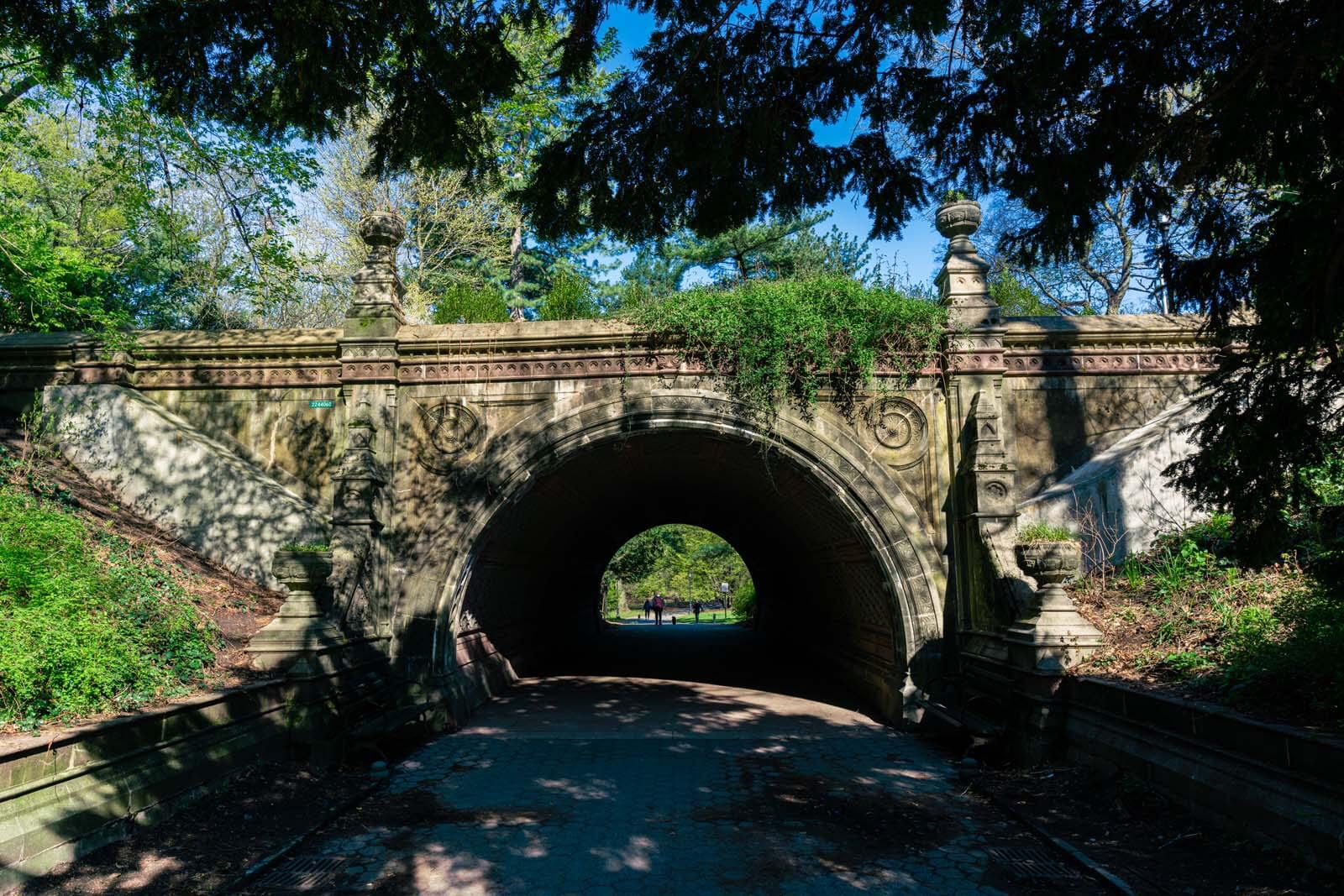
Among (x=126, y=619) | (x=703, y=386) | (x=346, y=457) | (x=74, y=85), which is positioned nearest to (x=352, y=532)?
(x=346, y=457)

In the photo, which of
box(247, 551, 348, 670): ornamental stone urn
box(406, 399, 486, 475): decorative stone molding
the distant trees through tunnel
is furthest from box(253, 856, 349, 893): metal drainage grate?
the distant trees through tunnel

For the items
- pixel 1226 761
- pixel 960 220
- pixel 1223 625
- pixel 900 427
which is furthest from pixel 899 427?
pixel 1226 761

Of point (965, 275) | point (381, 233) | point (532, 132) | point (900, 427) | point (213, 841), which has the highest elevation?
point (532, 132)

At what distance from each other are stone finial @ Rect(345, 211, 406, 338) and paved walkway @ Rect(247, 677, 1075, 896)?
4980 mm

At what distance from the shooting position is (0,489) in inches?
280

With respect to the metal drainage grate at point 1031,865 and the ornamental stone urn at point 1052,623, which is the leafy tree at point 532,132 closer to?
the ornamental stone urn at point 1052,623

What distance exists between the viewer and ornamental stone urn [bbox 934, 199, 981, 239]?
9289 mm

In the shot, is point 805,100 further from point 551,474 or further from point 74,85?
point 74,85

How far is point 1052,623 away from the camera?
6715 mm

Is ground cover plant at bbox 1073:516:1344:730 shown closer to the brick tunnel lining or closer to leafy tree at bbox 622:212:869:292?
the brick tunnel lining

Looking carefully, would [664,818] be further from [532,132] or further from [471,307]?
[532,132]

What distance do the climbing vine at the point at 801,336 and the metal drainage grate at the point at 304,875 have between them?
615cm

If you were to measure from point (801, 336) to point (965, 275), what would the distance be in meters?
2.14

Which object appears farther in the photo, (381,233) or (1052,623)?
(381,233)
